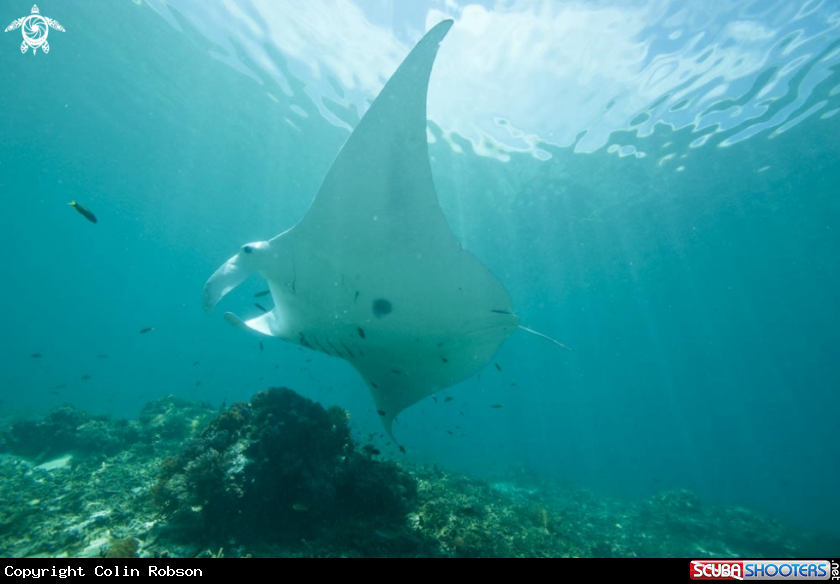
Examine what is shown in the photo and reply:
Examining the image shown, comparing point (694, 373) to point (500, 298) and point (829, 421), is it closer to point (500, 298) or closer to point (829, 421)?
point (829, 421)

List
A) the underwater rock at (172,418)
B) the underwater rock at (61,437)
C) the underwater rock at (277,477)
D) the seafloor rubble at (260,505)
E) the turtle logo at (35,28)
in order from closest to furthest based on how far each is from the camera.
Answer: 1. the seafloor rubble at (260,505)
2. the underwater rock at (277,477)
3. the underwater rock at (61,437)
4. the underwater rock at (172,418)
5. the turtle logo at (35,28)

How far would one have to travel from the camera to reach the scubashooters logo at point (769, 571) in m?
3.22

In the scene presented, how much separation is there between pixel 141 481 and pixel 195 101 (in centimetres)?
2073

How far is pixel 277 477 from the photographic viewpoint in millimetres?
4652

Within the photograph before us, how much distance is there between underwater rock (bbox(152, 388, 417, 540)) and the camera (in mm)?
4449

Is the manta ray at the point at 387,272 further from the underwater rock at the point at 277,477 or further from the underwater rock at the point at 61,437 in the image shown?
the underwater rock at the point at 61,437

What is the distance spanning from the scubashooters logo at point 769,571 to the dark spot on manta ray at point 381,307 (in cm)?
376

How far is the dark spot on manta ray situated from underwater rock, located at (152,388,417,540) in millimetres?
2376

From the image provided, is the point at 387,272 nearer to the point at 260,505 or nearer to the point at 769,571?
the point at 260,505

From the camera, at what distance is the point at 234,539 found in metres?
4.23

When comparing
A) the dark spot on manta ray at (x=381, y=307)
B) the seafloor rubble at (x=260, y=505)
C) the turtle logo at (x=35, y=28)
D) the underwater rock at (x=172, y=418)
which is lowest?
the seafloor rubble at (x=260, y=505)

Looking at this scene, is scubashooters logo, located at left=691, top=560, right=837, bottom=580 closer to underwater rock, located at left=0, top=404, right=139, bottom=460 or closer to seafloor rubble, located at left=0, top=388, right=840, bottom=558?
seafloor rubble, located at left=0, top=388, right=840, bottom=558

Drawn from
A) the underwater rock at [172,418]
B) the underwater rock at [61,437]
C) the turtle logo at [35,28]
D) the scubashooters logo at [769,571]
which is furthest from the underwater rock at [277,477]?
the turtle logo at [35,28]

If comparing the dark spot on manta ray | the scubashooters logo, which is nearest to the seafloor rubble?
the scubashooters logo
